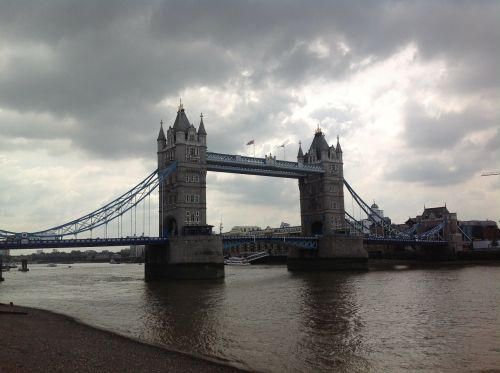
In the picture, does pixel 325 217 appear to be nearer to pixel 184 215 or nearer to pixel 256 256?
pixel 184 215

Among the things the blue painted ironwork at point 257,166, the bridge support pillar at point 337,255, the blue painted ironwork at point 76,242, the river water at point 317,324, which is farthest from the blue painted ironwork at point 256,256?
the river water at point 317,324

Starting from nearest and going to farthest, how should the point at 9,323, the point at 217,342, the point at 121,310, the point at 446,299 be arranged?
the point at 217,342
the point at 9,323
the point at 121,310
the point at 446,299

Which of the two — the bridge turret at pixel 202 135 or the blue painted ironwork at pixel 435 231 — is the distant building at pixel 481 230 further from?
the bridge turret at pixel 202 135

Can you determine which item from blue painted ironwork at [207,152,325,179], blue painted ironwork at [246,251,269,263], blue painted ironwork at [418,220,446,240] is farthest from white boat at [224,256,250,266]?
blue painted ironwork at [207,152,325,179]

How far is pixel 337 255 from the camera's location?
282 ft

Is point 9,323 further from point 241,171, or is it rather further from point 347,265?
point 347,265

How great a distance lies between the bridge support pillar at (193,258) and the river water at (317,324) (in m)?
15.8

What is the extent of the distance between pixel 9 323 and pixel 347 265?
222 feet

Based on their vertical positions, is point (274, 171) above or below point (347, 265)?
above

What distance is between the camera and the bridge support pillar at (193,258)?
64750 mm

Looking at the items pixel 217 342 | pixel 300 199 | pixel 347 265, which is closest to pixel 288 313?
pixel 217 342

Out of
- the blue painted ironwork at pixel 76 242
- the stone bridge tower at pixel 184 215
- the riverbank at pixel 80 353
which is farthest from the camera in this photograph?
the stone bridge tower at pixel 184 215

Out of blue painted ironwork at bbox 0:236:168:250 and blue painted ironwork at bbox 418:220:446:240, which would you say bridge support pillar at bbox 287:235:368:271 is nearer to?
blue painted ironwork at bbox 0:236:168:250

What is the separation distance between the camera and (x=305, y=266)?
89312 mm
